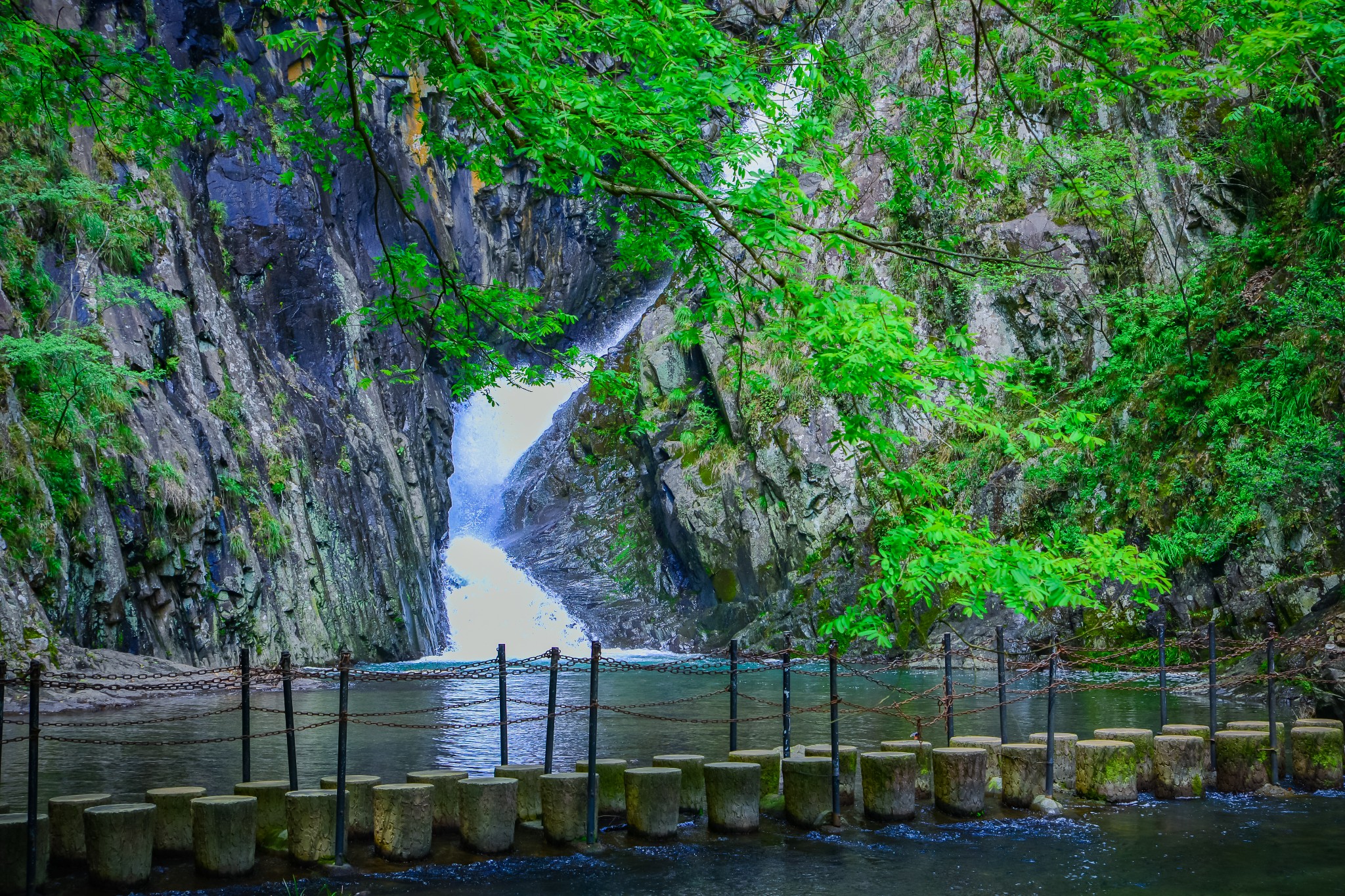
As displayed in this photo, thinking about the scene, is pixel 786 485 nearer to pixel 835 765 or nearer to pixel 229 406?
pixel 229 406

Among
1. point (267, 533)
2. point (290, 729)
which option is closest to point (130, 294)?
point (267, 533)

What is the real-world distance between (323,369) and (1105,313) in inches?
899

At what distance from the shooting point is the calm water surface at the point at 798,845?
658 cm

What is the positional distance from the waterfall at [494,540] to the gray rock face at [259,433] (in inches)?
54.0

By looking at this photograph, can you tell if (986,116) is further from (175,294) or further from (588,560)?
(588,560)

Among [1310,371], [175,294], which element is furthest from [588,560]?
[1310,371]

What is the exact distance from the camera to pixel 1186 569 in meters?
19.9

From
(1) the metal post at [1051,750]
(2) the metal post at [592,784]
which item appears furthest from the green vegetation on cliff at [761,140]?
(2) the metal post at [592,784]

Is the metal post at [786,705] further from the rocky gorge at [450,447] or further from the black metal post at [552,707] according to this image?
the rocky gorge at [450,447]

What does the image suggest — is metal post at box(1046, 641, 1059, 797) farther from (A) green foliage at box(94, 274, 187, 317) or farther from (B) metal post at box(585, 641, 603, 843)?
(A) green foliage at box(94, 274, 187, 317)

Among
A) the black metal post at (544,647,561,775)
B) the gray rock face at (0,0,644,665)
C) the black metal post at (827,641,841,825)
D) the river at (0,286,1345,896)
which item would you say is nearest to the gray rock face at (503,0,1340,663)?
the river at (0,286,1345,896)

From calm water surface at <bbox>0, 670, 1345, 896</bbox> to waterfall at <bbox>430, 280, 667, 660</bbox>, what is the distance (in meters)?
17.3

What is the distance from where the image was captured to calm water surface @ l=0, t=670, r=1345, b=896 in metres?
6.58

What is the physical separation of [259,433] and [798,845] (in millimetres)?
22452
